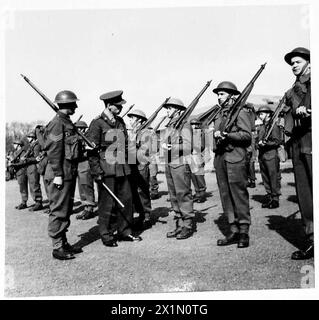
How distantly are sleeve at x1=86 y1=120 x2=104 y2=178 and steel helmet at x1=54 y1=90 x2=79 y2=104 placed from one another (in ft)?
2.28

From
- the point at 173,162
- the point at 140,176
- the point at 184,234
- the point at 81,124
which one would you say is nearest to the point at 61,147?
the point at 173,162

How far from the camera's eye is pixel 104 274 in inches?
220

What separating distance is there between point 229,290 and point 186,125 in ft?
11.1

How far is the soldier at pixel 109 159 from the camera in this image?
22.7ft

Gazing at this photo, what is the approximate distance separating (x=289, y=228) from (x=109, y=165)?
12.2 feet

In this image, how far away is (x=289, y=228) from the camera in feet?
24.3

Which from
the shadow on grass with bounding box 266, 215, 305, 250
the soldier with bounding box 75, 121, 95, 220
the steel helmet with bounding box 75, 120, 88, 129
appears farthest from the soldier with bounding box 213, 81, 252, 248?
the steel helmet with bounding box 75, 120, 88, 129

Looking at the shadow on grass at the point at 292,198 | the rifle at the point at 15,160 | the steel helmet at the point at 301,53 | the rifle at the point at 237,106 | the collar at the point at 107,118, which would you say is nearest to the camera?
the steel helmet at the point at 301,53

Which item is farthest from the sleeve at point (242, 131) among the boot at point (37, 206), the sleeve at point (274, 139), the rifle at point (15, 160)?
the rifle at point (15, 160)

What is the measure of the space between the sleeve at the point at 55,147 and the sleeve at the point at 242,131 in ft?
9.14

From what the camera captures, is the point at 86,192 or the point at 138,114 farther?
the point at 86,192

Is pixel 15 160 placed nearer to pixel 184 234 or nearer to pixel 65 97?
pixel 65 97

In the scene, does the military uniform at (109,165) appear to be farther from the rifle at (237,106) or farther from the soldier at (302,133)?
the soldier at (302,133)
